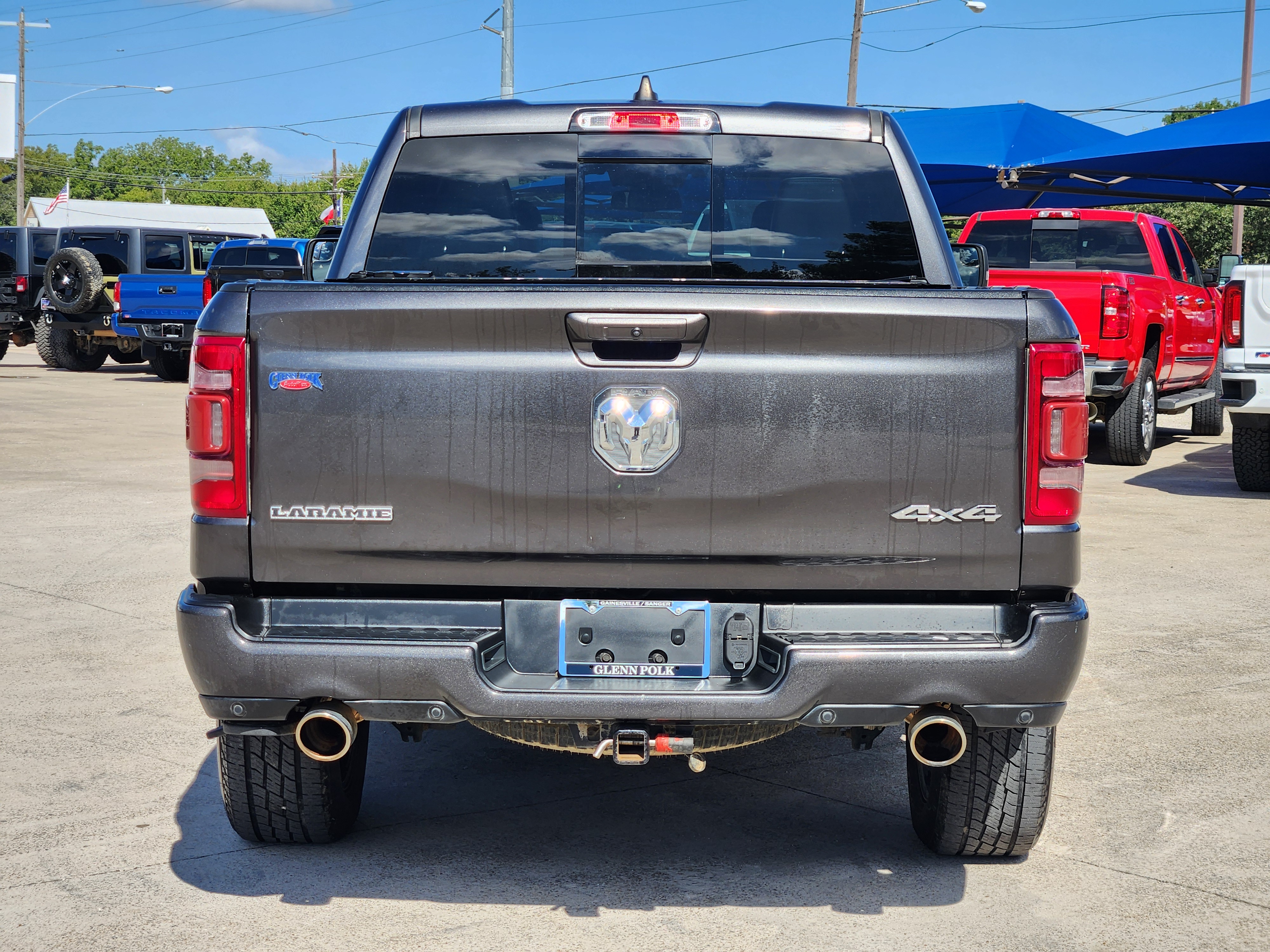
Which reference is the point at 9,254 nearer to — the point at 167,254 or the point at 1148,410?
the point at 167,254

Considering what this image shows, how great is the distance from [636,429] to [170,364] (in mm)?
20881

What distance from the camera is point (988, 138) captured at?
18.3 m

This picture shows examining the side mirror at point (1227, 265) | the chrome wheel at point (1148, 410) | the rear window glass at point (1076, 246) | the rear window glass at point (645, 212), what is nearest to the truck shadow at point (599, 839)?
the rear window glass at point (645, 212)

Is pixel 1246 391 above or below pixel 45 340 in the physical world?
below

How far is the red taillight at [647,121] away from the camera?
4.14m

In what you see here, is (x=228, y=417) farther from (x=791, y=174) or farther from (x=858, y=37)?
(x=858, y=37)

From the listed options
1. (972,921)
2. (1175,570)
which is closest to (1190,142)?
(1175,570)

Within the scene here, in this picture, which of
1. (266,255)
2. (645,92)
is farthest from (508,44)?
(645,92)

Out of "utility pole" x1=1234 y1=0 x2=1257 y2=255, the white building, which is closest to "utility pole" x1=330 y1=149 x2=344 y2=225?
the white building

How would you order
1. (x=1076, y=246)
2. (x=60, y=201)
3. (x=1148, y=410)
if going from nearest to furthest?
1. (x=1148, y=410)
2. (x=1076, y=246)
3. (x=60, y=201)

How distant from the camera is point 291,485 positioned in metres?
3.12

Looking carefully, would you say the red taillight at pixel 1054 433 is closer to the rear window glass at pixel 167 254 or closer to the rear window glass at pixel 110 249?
the rear window glass at pixel 167 254

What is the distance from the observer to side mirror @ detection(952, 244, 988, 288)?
14.2ft

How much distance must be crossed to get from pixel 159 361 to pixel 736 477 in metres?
20.9
